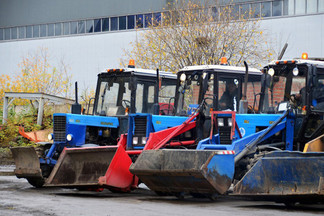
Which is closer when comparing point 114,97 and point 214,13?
point 114,97

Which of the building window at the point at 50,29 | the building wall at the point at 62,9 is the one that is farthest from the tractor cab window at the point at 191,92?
the building window at the point at 50,29

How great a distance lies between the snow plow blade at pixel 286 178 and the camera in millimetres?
10797

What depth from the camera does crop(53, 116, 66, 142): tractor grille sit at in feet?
53.3

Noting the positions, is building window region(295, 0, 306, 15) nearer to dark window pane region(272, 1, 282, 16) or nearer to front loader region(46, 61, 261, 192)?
dark window pane region(272, 1, 282, 16)

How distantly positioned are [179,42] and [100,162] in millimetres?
14858

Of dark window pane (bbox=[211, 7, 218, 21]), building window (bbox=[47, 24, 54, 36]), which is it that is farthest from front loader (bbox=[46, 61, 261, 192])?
building window (bbox=[47, 24, 54, 36])

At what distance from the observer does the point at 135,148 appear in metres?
15.2

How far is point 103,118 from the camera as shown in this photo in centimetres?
1642

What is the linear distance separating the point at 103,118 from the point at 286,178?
6572 mm

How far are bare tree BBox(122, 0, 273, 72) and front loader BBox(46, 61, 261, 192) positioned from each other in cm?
1190

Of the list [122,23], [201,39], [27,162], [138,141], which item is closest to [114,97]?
→ [138,141]

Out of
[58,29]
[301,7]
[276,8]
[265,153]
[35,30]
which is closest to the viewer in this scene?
[265,153]

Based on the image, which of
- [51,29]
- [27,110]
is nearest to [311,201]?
[27,110]

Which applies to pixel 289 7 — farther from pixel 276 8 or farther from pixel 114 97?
pixel 114 97
